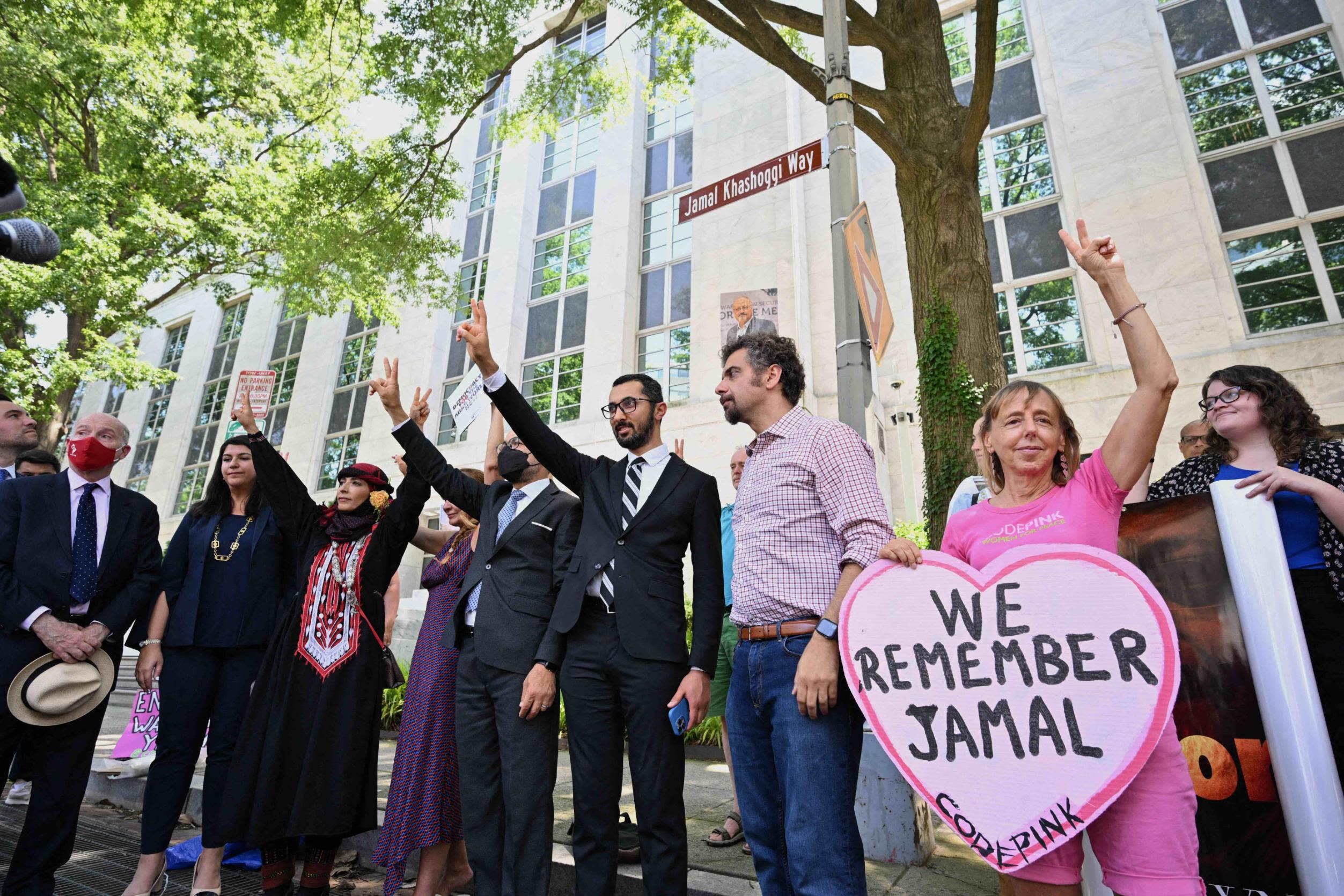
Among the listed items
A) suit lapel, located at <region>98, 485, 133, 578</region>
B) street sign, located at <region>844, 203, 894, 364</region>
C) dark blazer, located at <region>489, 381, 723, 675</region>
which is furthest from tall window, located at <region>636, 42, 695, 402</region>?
dark blazer, located at <region>489, 381, 723, 675</region>

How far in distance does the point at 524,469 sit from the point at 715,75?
17.0 m

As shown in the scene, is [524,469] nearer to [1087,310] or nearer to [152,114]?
[1087,310]

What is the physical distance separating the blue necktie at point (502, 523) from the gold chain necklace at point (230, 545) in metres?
1.54

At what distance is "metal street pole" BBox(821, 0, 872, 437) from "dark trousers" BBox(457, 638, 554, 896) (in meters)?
1.93

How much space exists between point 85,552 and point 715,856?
138 inches

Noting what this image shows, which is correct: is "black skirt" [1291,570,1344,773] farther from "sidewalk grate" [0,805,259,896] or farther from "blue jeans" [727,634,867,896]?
"sidewalk grate" [0,805,259,896]

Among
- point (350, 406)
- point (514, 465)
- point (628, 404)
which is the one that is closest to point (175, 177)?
point (350, 406)

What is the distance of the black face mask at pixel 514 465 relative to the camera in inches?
139

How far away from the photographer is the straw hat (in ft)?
10.1

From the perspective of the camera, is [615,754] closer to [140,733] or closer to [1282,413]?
[1282,413]

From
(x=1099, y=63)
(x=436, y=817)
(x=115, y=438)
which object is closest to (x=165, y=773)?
(x=436, y=817)

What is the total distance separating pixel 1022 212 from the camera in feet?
46.0

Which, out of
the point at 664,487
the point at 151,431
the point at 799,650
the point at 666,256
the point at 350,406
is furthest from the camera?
the point at 151,431

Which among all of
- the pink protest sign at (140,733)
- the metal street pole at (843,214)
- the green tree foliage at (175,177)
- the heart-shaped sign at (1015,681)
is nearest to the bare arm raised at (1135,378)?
the heart-shaped sign at (1015,681)
